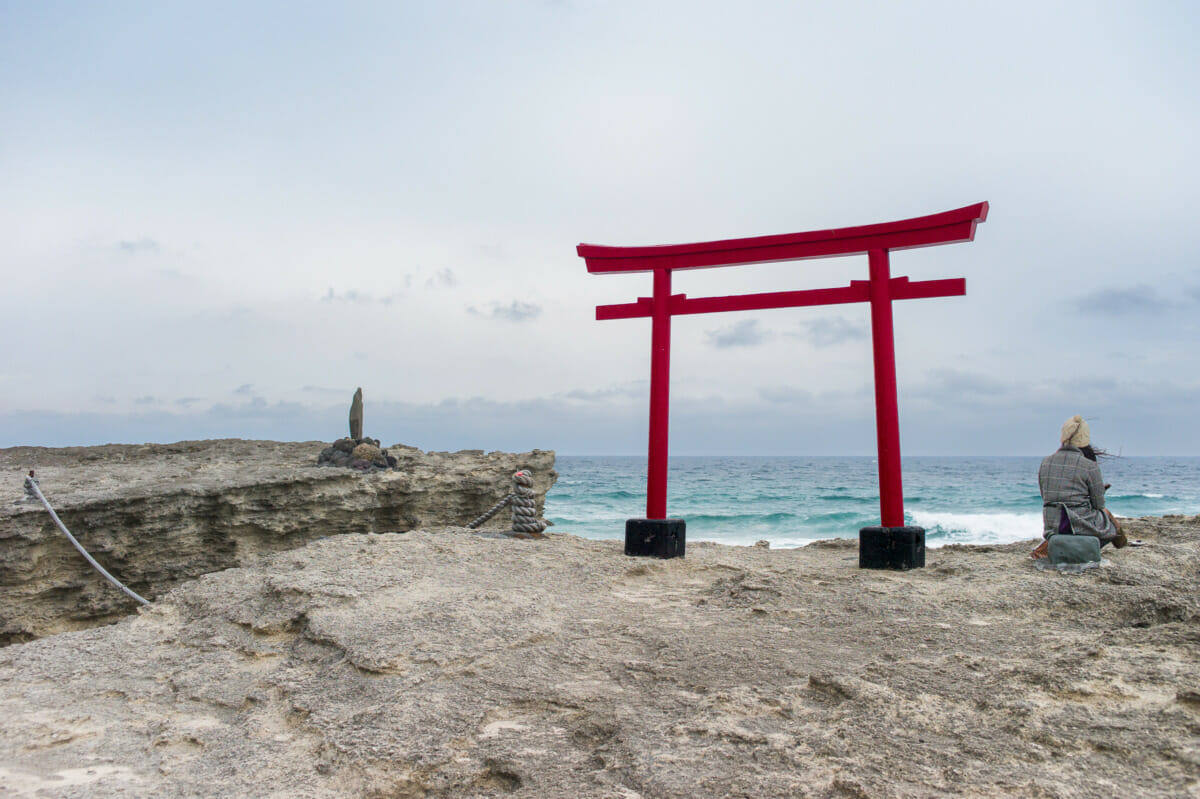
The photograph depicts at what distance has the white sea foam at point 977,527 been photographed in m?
16.1

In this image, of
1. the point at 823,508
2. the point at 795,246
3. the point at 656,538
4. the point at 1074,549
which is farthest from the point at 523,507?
the point at 823,508

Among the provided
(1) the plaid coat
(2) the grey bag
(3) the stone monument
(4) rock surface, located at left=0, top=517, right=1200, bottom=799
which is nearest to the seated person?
(1) the plaid coat

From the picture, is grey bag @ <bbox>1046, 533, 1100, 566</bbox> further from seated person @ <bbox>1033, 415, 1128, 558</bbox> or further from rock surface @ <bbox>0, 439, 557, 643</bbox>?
rock surface @ <bbox>0, 439, 557, 643</bbox>

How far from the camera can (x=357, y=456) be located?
733 cm

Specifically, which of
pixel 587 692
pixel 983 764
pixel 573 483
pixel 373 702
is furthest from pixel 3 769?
pixel 573 483

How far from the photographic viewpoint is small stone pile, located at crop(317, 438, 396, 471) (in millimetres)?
7238

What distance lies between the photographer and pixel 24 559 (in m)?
5.50

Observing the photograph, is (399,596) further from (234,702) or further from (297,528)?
(297,528)

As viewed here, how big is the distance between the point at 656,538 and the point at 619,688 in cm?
281

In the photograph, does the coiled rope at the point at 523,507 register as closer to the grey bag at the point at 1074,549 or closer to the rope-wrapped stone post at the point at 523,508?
the rope-wrapped stone post at the point at 523,508

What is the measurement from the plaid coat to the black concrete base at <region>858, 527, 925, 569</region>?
78 centimetres

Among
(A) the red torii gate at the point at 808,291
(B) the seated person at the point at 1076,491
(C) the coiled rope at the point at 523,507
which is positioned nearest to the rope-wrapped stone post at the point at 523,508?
(C) the coiled rope at the point at 523,507

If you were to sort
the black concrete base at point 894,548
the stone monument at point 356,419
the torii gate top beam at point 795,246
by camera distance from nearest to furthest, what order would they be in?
the black concrete base at point 894,548
the torii gate top beam at point 795,246
the stone monument at point 356,419

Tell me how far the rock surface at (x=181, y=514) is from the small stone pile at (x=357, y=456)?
181 millimetres
